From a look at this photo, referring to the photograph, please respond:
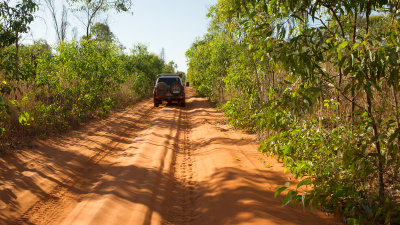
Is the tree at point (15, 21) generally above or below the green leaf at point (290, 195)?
above

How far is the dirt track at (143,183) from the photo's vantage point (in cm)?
405

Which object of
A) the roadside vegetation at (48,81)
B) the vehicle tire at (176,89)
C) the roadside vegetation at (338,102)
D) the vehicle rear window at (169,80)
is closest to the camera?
the roadside vegetation at (338,102)

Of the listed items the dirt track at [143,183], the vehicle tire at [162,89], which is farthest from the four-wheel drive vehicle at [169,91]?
the dirt track at [143,183]

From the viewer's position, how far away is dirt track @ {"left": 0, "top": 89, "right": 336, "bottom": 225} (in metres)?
4.05

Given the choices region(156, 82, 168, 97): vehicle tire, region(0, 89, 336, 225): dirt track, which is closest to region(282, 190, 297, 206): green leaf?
region(0, 89, 336, 225): dirt track

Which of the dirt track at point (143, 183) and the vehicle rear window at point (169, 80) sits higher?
the vehicle rear window at point (169, 80)

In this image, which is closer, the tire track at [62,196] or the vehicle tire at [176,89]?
the tire track at [62,196]

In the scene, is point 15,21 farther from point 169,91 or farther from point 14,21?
point 169,91

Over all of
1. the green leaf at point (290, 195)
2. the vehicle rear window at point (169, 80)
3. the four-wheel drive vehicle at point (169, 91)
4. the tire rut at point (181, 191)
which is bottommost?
the tire rut at point (181, 191)

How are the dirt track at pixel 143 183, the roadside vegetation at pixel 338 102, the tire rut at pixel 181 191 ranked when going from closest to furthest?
the roadside vegetation at pixel 338 102 < the dirt track at pixel 143 183 < the tire rut at pixel 181 191

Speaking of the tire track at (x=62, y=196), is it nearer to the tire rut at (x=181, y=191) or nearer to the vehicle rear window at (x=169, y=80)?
the tire rut at (x=181, y=191)

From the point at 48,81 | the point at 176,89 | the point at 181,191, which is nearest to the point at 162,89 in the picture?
the point at 176,89

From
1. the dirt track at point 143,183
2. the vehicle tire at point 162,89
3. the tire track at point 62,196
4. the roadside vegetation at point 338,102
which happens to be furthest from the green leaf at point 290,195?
the vehicle tire at point 162,89

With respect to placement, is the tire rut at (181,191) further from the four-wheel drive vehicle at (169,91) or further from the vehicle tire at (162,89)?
the vehicle tire at (162,89)
